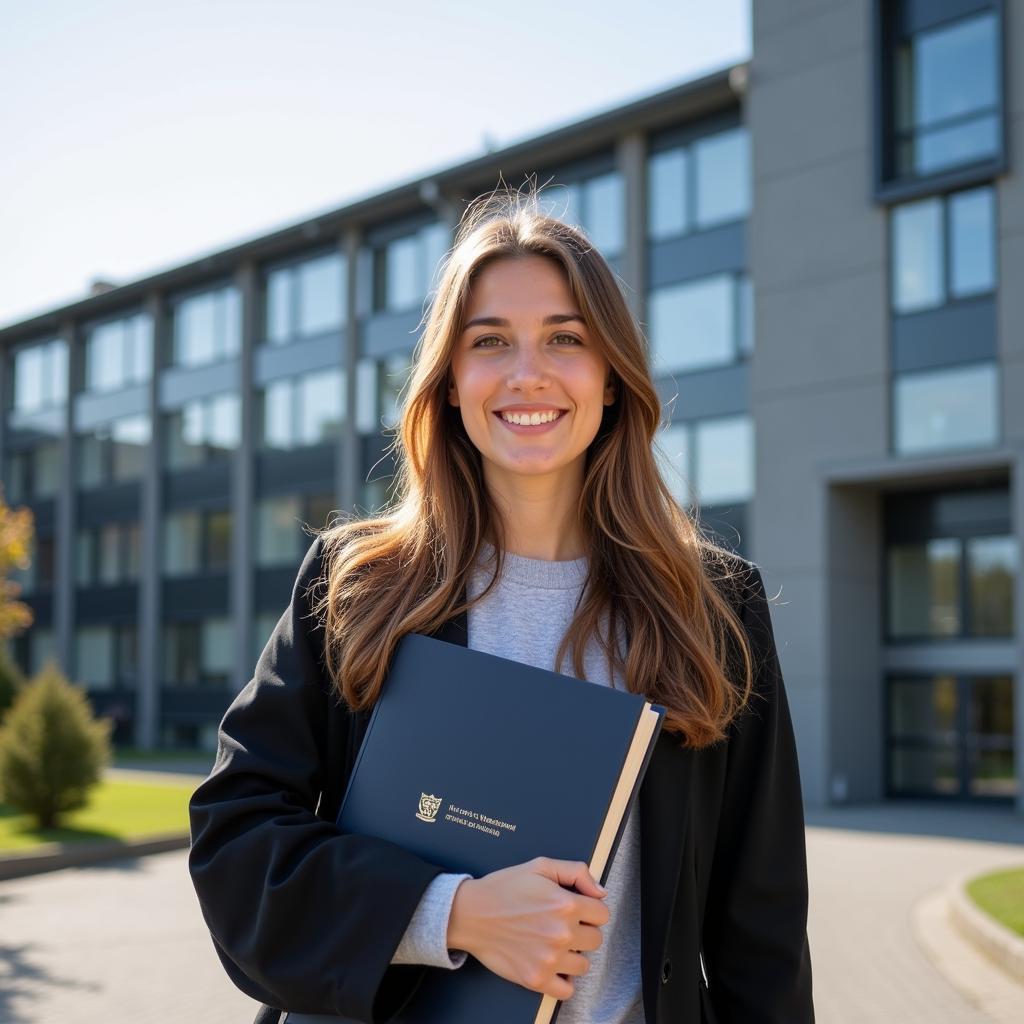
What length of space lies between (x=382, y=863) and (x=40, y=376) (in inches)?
1598

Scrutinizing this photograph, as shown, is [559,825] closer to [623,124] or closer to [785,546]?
[785,546]

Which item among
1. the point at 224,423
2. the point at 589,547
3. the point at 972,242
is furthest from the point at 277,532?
the point at 589,547

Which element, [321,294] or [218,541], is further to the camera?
[218,541]

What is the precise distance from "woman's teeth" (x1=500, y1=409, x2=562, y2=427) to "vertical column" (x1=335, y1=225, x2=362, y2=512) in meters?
27.7

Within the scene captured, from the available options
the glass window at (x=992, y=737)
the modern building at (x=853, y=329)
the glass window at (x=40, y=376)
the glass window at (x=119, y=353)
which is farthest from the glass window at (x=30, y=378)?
the glass window at (x=992, y=737)

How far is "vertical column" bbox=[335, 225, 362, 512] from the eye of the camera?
29.8 metres

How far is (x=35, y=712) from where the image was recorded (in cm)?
1395

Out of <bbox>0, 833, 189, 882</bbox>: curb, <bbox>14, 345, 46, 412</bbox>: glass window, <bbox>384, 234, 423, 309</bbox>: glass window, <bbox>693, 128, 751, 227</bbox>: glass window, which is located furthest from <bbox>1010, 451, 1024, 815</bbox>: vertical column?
<bbox>14, 345, 46, 412</bbox>: glass window

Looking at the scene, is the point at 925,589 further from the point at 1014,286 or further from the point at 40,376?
the point at 40,376

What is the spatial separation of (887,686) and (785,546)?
10.9 ft

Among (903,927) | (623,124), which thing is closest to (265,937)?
(903,927)

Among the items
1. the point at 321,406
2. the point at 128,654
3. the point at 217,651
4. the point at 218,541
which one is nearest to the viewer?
the point at 321,406

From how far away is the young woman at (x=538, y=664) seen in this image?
177 cm

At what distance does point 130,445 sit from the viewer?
36.3m
